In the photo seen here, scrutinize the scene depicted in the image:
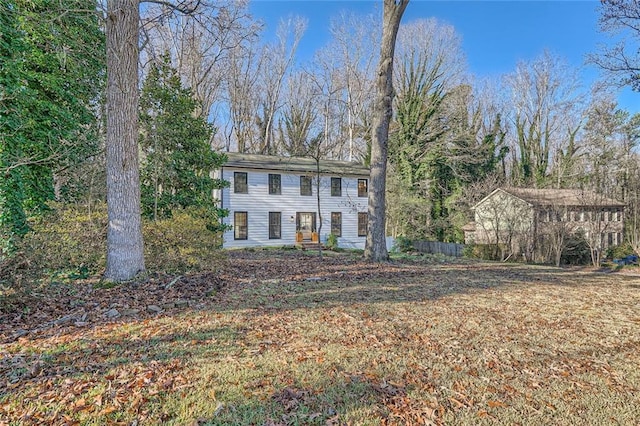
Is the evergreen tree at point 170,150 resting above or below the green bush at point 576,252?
above

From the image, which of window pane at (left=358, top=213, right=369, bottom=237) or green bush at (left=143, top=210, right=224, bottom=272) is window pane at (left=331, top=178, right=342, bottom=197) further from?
green bush at (left=143, top=210, right=224, bottom=272)

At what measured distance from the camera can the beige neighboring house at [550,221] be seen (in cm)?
1433

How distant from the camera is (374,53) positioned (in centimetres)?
2650

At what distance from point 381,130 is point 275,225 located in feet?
33.3

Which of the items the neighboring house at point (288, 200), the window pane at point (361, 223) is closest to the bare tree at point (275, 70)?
the neighboring house at point (288, 200)

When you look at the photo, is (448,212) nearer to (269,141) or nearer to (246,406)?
(269,141)

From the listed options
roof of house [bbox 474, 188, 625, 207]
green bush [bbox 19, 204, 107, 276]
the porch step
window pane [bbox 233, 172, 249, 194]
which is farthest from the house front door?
green bush [bbox 19, 204, 107, 276]

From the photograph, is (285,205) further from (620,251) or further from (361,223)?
(620,251)

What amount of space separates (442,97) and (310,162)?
975 centimetres

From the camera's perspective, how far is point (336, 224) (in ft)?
67.7

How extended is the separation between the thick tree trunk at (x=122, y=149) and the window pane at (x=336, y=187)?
14.5 metres

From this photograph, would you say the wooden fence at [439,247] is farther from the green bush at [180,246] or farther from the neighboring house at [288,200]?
the green bush at [180,246]

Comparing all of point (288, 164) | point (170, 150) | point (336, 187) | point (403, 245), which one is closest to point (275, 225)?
point (288, 164)

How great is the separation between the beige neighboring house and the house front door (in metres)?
9.14
